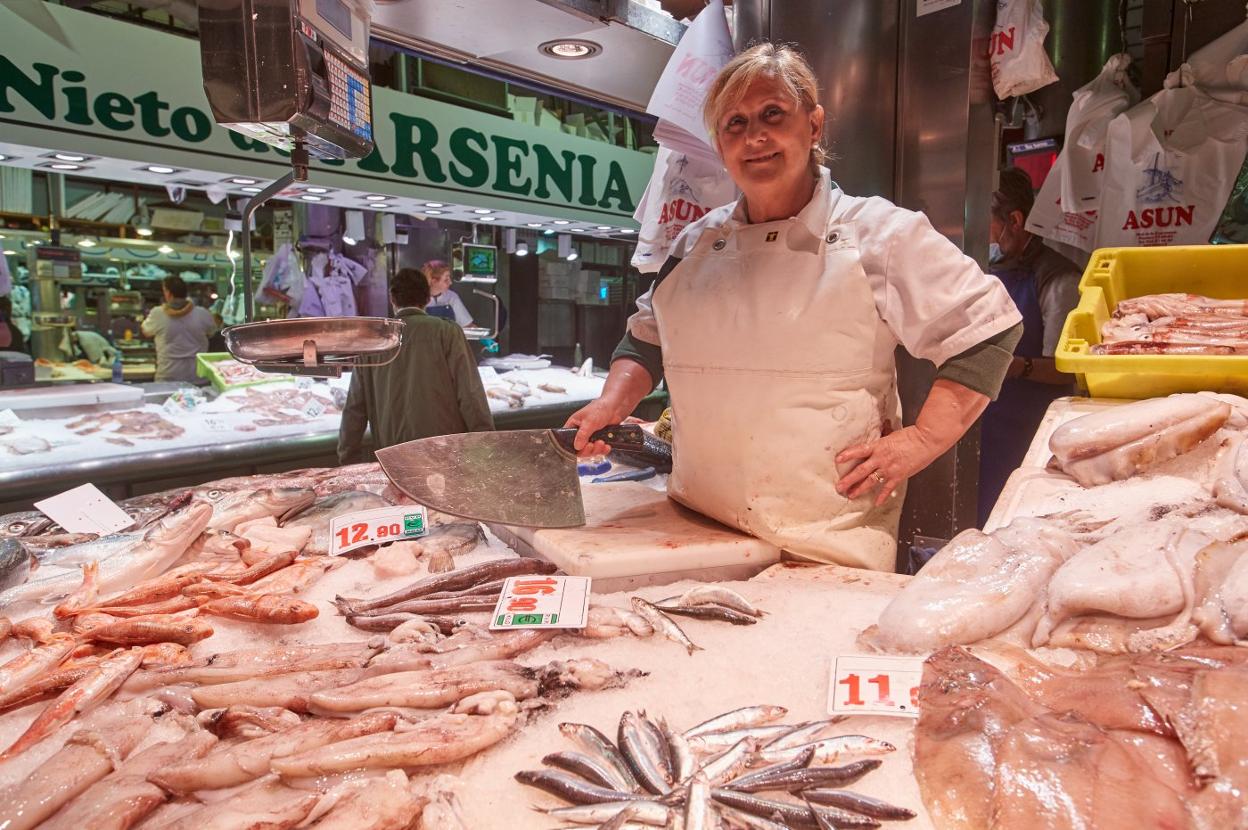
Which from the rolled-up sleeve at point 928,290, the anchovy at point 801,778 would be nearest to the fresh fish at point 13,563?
the anchovy at point 801,778

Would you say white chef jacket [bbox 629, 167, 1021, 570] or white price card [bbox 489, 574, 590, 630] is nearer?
white price card [bbox 489, 574, 590, 630]

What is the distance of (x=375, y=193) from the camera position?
6238 mm

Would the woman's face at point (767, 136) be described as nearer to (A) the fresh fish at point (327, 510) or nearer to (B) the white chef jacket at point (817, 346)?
(B) the white chef jacket at point (817, 346)

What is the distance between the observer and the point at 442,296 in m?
8.22

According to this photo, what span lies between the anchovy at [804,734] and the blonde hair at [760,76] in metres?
1.69

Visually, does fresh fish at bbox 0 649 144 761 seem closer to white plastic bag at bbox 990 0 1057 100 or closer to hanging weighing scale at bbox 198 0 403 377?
hanging weighing scale at bbox 198 0 403 377

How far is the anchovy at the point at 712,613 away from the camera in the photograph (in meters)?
1.80

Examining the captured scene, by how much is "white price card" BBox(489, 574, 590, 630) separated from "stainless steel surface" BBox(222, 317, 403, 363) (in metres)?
0.85

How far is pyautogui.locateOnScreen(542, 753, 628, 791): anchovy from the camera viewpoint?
3.96 feet

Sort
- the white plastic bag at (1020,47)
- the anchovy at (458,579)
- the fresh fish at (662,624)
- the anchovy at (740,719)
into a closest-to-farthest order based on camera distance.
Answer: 1. the anchovy at (740,719)
2. the fresh fish at (662,624)
3. the anchovy at (458,579)
4. the white plastic bag at (1020,47)

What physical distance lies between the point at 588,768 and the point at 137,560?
1.64 m

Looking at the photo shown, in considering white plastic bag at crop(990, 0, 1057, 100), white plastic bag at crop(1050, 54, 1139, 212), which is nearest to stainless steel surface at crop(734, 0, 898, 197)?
white plastic bag at crop(990, 0, 1057, 100)

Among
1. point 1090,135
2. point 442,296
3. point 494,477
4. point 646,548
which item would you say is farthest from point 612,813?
point 442,296

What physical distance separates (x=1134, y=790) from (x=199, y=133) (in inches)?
231
